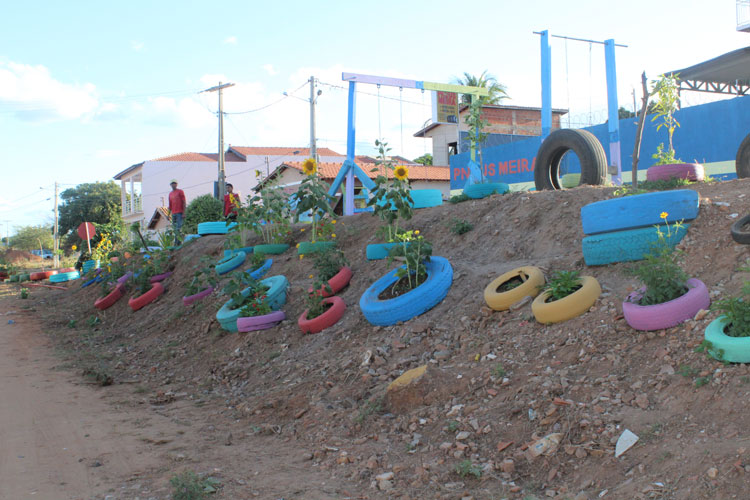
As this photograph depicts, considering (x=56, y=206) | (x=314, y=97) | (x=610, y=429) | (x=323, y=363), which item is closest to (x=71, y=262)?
(x=56, y=206)

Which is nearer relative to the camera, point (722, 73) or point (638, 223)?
point (638, 223)

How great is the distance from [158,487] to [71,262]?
128ft

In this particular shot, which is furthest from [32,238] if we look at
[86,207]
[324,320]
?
[324,320]

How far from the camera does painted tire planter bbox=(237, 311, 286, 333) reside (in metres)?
6.96

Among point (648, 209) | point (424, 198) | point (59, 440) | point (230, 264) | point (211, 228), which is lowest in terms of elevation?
point (59, 440)

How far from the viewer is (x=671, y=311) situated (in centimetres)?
396

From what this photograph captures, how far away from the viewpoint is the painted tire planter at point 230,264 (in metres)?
10.1

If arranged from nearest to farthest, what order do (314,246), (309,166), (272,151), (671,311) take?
1. (671,311)
2. (309,166)
3. (314,246)
4. (272,151)

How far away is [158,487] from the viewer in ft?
11.3

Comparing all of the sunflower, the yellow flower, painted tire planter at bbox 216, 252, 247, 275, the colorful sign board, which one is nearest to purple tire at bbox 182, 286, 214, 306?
painted tire planter at bbox 216, 252, 247, 275

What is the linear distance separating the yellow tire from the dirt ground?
13cm

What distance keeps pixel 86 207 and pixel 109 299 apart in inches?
1864

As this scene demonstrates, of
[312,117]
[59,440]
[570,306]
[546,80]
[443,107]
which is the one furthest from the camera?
[312,117]

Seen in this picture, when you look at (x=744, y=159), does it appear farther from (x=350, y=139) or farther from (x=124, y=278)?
(x=124, y=278)
